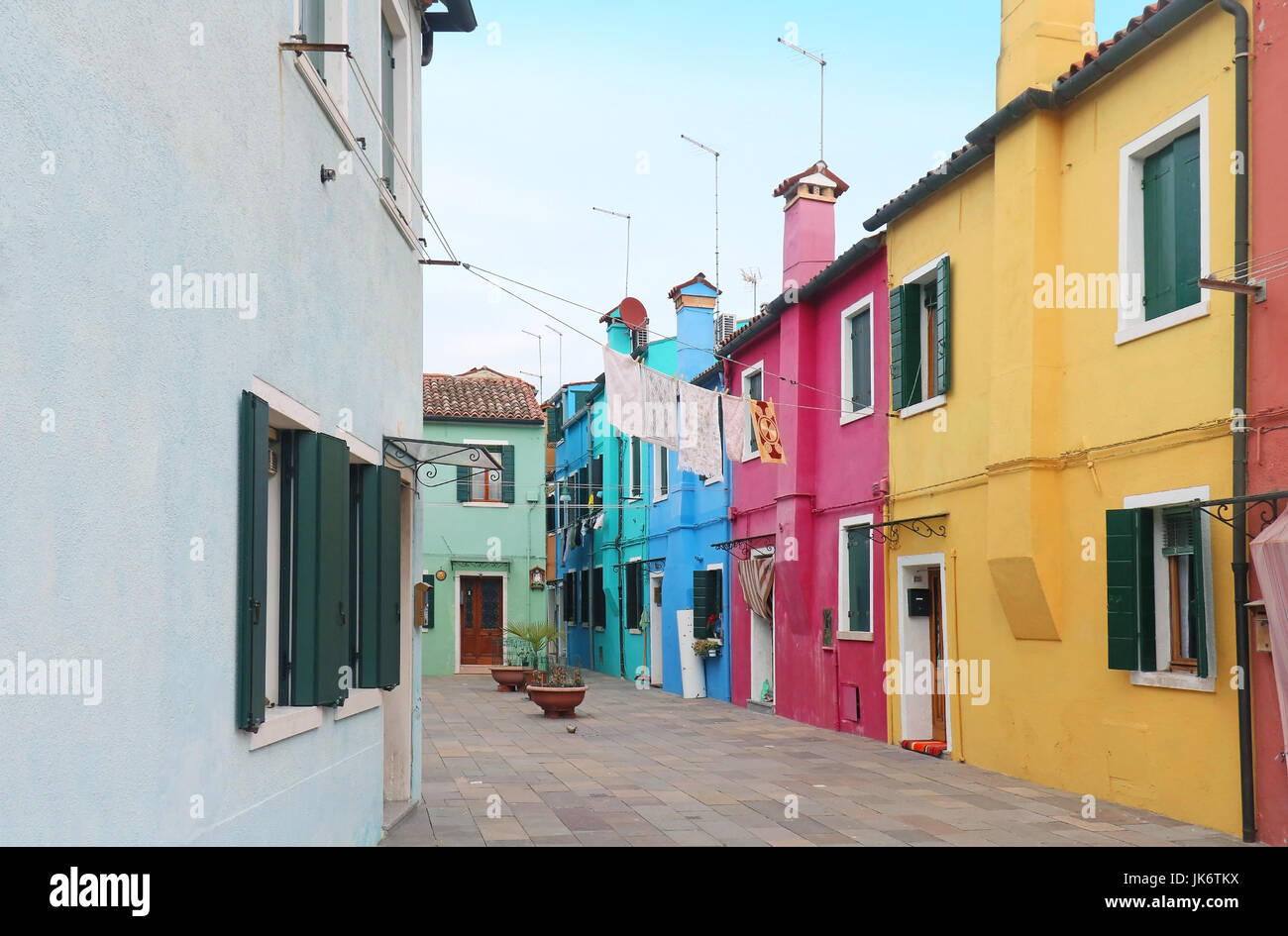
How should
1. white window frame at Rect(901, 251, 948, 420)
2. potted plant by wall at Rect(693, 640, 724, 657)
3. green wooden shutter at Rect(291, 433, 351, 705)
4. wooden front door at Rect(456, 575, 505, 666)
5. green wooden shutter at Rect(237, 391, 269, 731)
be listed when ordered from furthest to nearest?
wooden front door at Rect(456, 575, 505, 666) < potted plant by wall at Rect(693, 640, 724, 657) < white window frame at Rect(901, 251, 948, 420) < green wooden shutter at Rect(291, 433, 351, 705) < green wooden shutter at Rect(237, 391, 269, 731)

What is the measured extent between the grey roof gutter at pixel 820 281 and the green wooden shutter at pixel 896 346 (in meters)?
0.87

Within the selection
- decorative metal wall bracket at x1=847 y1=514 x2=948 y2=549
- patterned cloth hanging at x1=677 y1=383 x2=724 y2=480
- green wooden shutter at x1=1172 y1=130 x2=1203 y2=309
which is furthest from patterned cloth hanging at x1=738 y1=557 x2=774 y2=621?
green wooden shutter at x1=1172 y1=130 x2=1203 y2=309

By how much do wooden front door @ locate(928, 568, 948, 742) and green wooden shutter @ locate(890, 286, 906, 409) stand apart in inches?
79.9

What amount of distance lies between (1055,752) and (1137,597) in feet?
6.65

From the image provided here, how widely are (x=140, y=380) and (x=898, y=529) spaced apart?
11.3 m

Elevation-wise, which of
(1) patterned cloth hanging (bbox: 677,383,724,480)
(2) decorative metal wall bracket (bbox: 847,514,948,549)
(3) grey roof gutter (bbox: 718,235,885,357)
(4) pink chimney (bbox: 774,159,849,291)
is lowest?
(2) decorative metal wall bracket (bbox: 847,514,948,549)

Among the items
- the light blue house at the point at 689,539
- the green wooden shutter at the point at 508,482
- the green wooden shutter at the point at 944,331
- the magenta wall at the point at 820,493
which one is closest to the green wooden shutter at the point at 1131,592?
the green wooden shutter at the point at 944,331

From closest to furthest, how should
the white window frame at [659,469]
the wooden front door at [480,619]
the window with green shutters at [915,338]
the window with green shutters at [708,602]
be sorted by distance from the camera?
the window with green shutters at [915,338] → the window with green shutters at [708,602] → the white window frame at [659,469] → the wooden front door at [480,619]

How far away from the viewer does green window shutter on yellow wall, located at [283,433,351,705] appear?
5.90 m

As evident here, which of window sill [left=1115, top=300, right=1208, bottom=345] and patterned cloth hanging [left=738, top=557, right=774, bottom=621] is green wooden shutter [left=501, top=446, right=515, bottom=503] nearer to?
patterned cloth hanging [left=738, top=557, right=774, bottom=621]

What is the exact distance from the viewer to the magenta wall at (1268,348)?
7988 millimetres

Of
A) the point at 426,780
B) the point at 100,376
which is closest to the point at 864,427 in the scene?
the point at 426,780

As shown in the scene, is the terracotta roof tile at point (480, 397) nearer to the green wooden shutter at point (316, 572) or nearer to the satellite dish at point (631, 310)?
the satellite dish at point (631, 310)

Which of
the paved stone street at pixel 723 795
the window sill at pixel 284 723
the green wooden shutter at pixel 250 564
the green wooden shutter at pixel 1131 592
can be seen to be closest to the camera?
the green wooden shutter at pixel 250 564
